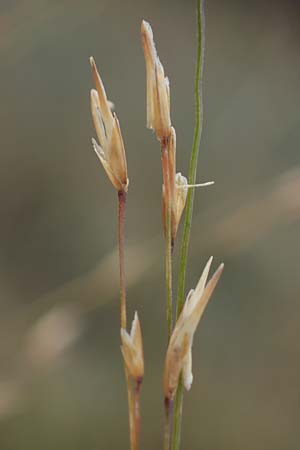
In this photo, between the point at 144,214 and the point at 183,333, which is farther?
the point at 144,214

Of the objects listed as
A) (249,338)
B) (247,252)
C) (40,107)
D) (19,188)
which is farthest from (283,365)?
(40,107)

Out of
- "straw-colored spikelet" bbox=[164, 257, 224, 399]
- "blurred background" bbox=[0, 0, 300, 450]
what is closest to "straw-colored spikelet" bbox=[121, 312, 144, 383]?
"straw-colored spikelet" bbox=[164, 257, 224, 399]

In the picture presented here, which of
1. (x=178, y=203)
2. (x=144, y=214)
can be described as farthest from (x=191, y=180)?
(x=144, y=214)

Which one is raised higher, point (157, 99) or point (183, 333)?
point (157, 99)

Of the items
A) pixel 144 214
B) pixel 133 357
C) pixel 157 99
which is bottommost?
pixel 144 214

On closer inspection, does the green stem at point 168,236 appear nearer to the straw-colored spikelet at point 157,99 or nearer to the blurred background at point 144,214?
the straw-colored spikelet at point 157,99

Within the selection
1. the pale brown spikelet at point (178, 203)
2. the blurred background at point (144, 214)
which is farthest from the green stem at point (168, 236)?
the blurred background at point (144, 214)

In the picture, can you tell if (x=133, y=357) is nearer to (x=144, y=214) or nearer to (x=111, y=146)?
(x=111, y=146)

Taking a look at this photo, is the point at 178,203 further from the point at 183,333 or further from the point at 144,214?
the point at 144,214

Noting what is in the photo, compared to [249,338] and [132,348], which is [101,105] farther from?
[249,338]
